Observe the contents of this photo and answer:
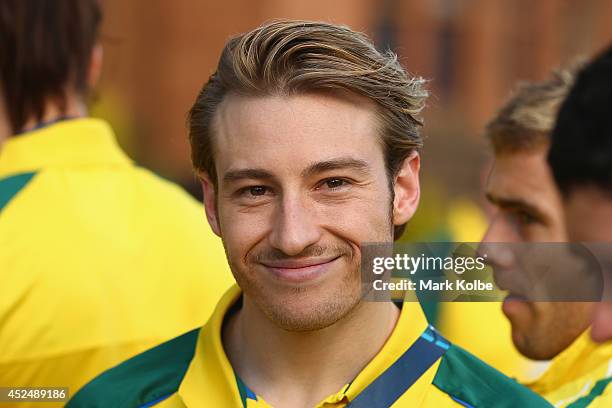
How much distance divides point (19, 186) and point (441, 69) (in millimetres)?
13112

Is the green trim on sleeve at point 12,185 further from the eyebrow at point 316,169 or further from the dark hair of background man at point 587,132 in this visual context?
the dark hair of background man at point 587,132

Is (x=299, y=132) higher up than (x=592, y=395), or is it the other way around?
(x=299, y=132)

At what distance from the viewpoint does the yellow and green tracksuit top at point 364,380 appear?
2377 millimetres

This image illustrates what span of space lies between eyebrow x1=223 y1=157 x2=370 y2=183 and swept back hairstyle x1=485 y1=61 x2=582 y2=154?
3.36 feet

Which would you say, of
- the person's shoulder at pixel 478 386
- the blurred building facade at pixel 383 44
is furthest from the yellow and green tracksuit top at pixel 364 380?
the blurred building facade at pixel 383 44

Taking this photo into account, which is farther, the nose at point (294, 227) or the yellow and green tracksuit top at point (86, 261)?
the yellow and green tracksuit top at point (86, 261)

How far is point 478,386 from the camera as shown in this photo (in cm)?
241

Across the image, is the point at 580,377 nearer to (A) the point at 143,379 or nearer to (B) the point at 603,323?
(B) the point at 603,323

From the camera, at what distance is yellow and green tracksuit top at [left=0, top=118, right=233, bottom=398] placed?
296 cm

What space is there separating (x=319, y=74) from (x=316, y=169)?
0.69ft

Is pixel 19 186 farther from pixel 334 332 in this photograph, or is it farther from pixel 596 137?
pixel 596 137

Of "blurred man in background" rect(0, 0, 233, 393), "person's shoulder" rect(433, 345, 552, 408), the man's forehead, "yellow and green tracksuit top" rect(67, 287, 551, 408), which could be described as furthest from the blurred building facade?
"person's shoulder" rect(433, 345, 552, 408)

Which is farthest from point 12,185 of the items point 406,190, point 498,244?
point 498,244

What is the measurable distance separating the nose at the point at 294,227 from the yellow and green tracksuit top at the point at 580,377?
0.82 m
